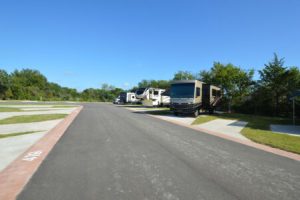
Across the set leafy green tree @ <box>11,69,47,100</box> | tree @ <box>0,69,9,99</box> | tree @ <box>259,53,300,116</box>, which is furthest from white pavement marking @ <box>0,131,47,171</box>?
leafy green tree @ <box>11,69,47,100</box>

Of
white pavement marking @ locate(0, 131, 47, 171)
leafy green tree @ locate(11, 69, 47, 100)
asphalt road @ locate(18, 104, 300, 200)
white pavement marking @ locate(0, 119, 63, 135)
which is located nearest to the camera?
asphalt road @ locate(18, 104, 300, 200)

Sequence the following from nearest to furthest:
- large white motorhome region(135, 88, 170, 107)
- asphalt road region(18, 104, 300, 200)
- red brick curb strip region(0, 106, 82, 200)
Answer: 1. asphalt road region(18, 104, 300, 200)
2. red brick curb strip region(0, 106, 82, 200)
3. large white motorhome region(135, 88, 170, 107)

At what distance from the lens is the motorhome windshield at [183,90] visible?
71.9ft

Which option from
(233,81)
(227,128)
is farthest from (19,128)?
(233,81)

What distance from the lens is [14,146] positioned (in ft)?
27.8

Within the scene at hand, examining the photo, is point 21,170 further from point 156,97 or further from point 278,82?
point 156,97

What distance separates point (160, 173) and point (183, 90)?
55.3 ft

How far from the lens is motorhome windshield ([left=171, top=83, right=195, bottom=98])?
21.9 meters

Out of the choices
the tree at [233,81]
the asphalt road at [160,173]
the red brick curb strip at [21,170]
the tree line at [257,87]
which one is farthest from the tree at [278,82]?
the red brick curb strip at [21,170]

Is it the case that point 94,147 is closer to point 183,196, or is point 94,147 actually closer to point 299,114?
point 183,196

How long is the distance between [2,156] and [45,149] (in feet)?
4.11

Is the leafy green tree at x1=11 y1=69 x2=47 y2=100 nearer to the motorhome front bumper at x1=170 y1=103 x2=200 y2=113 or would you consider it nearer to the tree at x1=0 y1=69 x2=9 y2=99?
the tree at x1=0 y1=69 x2=9 y2=99

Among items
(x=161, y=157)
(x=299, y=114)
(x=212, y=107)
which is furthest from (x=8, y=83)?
(x=161, y=157)

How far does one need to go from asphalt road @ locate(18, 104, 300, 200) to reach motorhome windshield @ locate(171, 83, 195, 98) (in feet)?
43.0
